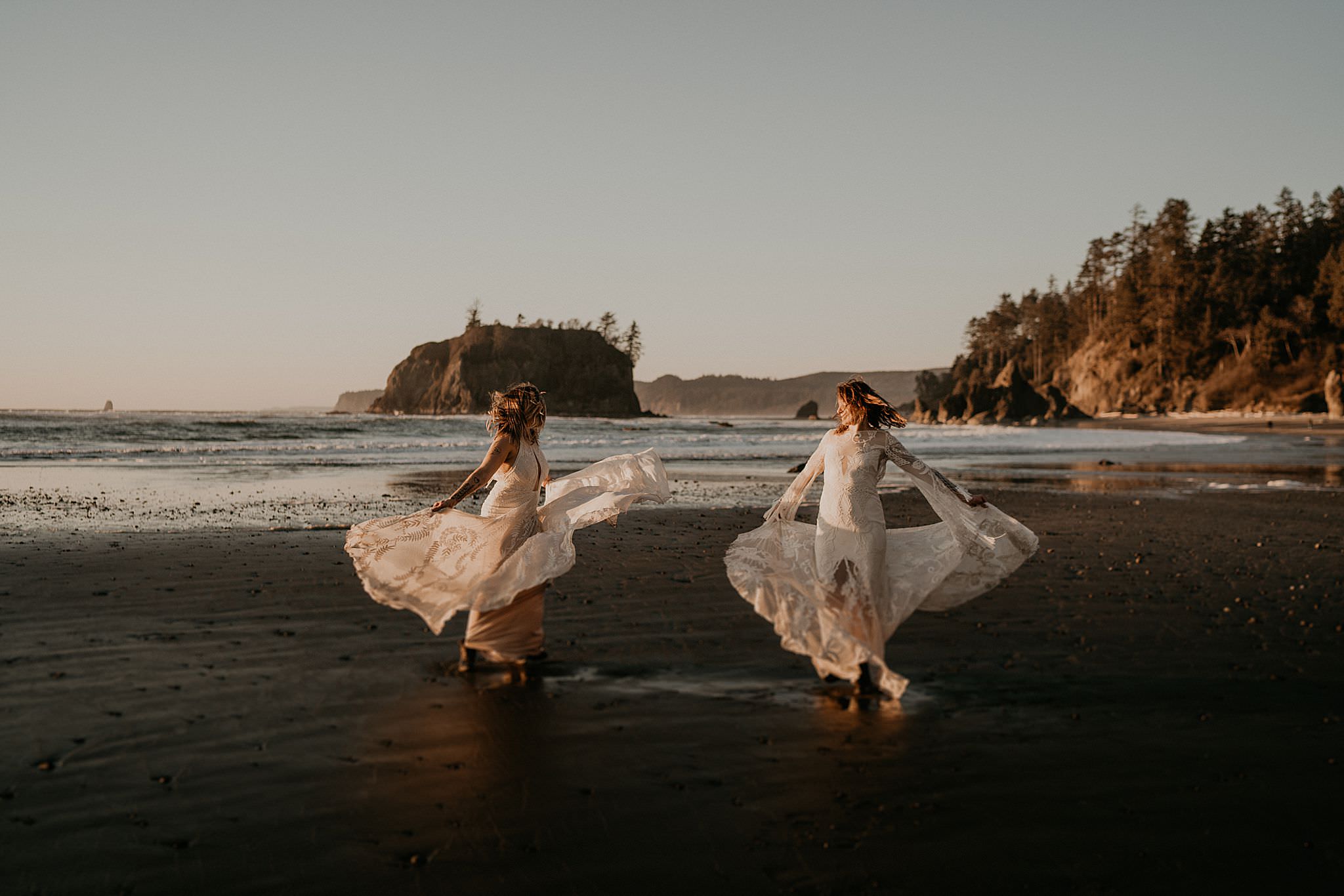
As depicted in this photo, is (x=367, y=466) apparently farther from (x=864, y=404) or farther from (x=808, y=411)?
(x=808, y=411)

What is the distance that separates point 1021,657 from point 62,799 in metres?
6.40

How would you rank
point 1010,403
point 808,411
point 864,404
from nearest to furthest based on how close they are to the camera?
point 864,404, point 1010,403, point 808,411

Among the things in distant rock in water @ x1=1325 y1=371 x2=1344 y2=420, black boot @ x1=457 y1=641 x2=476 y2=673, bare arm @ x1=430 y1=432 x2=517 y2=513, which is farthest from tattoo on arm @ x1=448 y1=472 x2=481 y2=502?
distant rock in water @ x1=1325 y1=371 x2=1344 y2=420

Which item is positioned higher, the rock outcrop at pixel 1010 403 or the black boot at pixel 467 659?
the rock outcrop at pixel 1010 403

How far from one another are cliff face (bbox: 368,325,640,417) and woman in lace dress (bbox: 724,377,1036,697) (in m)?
170

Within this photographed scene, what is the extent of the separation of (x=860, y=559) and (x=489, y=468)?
2.85m

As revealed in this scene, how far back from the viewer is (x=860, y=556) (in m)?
6.67

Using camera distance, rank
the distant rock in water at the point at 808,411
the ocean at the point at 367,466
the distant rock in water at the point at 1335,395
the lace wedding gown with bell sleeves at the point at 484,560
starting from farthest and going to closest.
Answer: the distant rock in water at the point at 808,411, the distant rock in water at the point at 1335,395, the ocean at the point at 367,466, the lace wedding gown with bell sleeves at the point at 484,560

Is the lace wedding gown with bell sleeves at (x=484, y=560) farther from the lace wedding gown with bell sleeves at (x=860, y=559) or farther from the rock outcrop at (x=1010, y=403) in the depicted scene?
the rock outcrop at (x=1010, y=403)

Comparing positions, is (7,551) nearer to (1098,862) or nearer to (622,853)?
(622,853)

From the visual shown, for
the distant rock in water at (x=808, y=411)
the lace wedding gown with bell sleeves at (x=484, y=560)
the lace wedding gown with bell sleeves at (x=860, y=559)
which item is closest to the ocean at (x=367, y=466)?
the lace wedding gown with bell sleeves at (x=484, y=560)

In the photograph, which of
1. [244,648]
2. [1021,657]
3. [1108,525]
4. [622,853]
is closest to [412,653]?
[244,648]

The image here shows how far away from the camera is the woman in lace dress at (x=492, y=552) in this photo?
23.4 ft

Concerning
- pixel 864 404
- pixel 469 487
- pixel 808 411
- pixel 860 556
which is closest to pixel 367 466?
pixel 469 487
